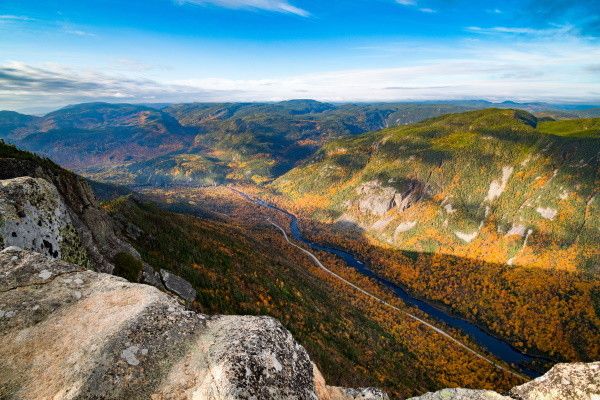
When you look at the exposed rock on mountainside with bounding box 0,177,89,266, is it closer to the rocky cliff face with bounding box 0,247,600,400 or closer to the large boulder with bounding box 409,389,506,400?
the rocky cliff face with bounding box 0,247,600,400

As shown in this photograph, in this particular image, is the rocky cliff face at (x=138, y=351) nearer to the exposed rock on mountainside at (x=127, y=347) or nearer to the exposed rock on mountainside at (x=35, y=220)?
the exposed rock on mountainside at (x=127, y=347)

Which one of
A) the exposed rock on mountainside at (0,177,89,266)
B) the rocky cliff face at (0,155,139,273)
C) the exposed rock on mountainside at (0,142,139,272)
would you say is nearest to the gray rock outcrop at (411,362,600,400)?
the exposed rock on mountainside at (0,177,89,266)

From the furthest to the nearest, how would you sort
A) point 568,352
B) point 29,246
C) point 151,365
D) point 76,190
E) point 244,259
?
point 568,352, point 244,259, point 76,190, point 29,246, point 151,365

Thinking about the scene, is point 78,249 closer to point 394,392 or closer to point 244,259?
point 394,392

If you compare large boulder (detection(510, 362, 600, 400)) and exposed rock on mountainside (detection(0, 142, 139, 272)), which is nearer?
large boulder (detection(510, 362, 600, 400))

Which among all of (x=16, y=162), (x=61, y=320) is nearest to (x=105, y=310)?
(x=61, y=320)

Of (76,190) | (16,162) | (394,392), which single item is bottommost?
(394,392)

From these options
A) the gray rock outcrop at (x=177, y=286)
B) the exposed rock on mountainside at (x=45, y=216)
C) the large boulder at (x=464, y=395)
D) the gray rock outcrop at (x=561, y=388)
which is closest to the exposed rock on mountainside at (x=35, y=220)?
the exposed rock on mountainside at (x=45, y=216)

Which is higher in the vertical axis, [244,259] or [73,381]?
[73,381]
